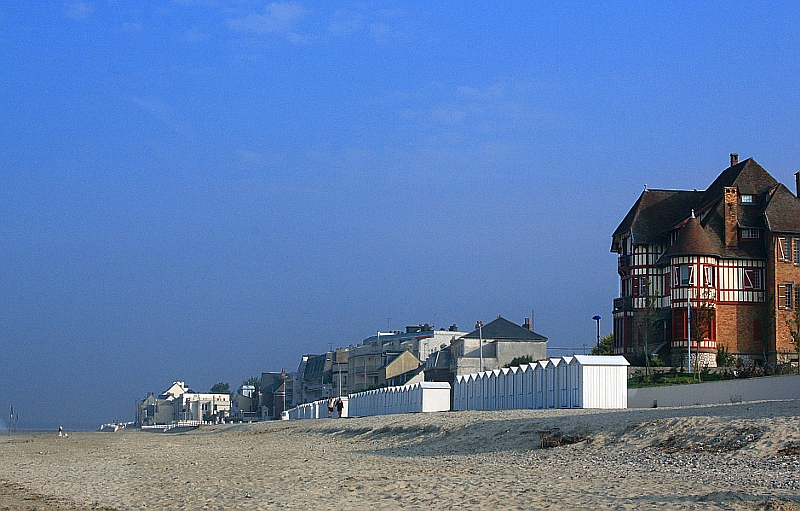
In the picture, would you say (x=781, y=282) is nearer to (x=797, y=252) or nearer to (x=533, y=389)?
(x=797, y=252)

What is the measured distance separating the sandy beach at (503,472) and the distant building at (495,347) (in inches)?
1934

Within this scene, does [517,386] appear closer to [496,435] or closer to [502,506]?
[496,435]

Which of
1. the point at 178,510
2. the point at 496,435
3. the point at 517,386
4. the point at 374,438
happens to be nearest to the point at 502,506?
the point at 178,510

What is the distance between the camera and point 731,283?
199 feet

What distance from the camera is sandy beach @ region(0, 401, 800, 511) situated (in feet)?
47.6

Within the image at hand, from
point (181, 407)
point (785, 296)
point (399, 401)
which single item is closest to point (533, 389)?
point (399, 401)

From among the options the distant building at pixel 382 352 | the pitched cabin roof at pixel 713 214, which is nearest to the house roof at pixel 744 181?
the pitched cabin roof at pixel 713 214

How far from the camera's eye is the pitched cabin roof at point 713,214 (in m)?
60.2

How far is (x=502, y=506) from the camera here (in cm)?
1383

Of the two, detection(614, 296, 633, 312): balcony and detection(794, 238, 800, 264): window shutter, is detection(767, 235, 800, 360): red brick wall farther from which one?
detection(614, 296, 633, 312): balcony

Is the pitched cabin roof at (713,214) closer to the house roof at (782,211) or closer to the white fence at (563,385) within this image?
the house roof at (782,211)

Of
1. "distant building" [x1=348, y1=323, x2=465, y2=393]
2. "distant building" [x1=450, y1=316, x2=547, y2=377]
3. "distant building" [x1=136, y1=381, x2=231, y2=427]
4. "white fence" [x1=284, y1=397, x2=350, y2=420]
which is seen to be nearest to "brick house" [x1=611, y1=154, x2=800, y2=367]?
"distant building" [x1=450, y1=316, x2=547, y2=377]

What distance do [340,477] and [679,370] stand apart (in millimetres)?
41062

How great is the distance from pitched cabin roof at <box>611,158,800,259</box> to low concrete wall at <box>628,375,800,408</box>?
24.2 meters
